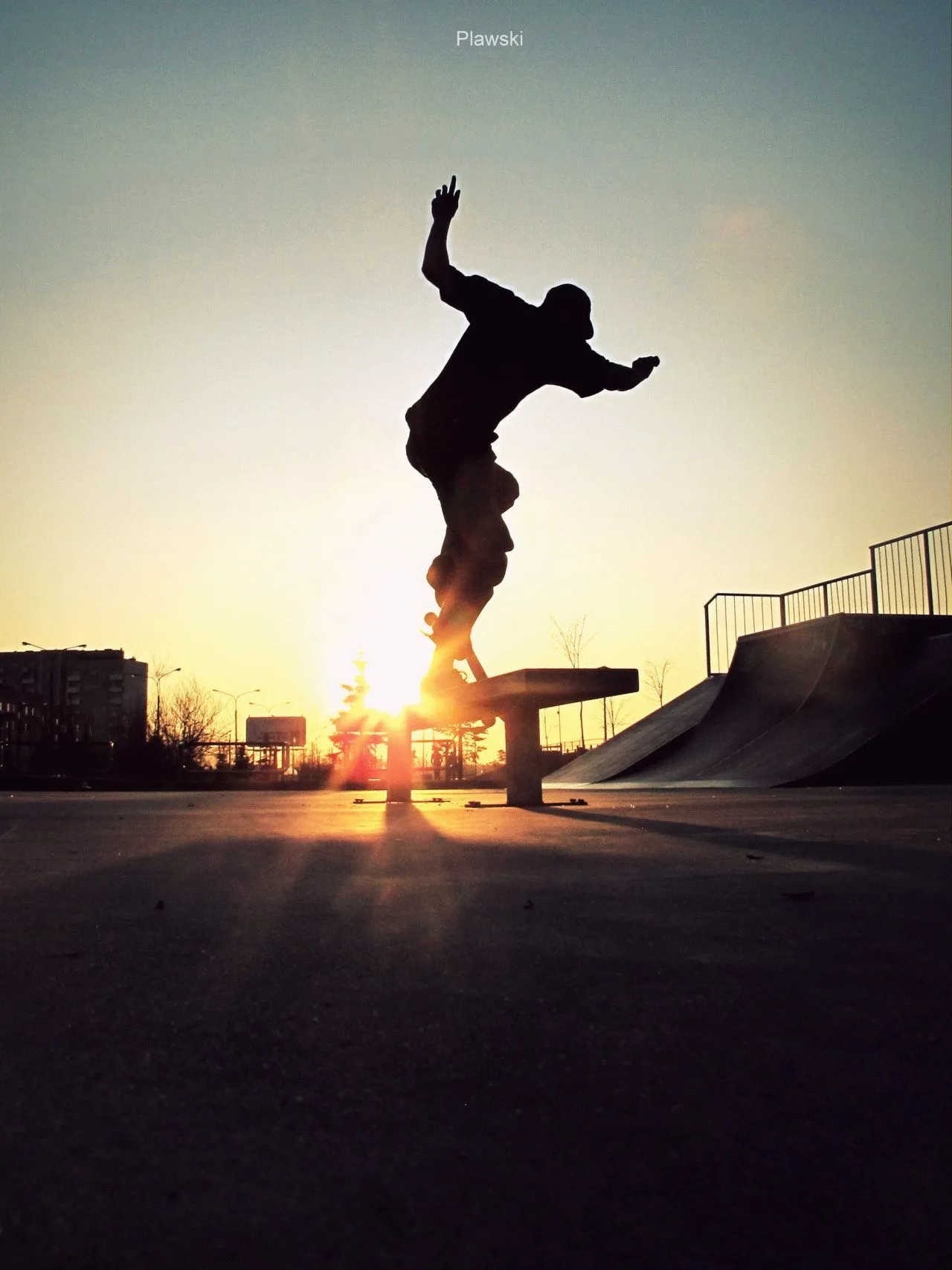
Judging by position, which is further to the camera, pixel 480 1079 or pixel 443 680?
pixel 443 680

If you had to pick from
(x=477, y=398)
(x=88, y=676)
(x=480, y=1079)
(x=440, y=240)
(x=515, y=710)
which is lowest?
(x=480, y=1079)

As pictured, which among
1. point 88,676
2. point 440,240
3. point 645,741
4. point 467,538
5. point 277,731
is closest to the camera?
point 440,240

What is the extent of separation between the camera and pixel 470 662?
7520 millimetres

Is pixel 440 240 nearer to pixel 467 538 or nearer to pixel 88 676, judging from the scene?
pixel 467 538

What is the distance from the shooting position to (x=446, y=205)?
6.40m

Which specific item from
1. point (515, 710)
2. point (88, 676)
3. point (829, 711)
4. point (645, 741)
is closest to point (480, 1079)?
point (515, 710)

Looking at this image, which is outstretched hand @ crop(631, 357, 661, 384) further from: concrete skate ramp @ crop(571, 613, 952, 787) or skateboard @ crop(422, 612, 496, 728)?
concrete skate ramp @ crop(571, 613, 952, 787)

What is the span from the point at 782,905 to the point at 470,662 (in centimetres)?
533

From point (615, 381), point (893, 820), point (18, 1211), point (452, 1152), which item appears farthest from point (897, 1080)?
point (615, 381)

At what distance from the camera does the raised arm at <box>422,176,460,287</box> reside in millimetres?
6352

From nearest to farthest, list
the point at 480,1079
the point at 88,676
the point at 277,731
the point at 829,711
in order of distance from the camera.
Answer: the point at 480,1079, the point at 829,711, the point at 277,731, the point at 88,676

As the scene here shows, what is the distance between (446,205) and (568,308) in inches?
37.7

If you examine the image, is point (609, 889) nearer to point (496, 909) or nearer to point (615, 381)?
point (496, 909)

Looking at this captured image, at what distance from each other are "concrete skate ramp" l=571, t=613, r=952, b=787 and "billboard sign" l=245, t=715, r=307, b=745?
160 ft
